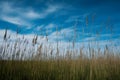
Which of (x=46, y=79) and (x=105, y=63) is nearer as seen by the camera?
(x=46, y=79)

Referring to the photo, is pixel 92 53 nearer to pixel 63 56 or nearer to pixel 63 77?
pixel 63 56

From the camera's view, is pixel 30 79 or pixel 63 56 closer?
pixel 30 79

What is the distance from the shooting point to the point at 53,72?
3443 mm

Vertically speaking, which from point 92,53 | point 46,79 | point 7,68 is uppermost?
point 92,53

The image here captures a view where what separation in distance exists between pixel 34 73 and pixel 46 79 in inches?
11.4

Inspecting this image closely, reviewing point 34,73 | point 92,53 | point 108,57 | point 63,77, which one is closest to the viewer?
point 63,77

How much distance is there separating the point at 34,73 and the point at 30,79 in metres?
0.15

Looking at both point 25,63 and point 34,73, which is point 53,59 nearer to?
point 25,63

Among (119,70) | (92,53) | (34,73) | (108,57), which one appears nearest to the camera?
(34,73)

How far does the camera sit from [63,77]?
297 centimetres

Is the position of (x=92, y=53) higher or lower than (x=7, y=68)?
higher

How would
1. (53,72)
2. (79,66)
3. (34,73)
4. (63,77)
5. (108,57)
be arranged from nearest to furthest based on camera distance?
(63,77) < (34,73) < (53,72) < (79,66) < (108,57)

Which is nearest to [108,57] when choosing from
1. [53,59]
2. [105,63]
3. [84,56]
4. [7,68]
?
[105,63]

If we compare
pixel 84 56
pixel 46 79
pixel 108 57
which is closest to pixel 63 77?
pixel 46 79
